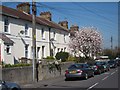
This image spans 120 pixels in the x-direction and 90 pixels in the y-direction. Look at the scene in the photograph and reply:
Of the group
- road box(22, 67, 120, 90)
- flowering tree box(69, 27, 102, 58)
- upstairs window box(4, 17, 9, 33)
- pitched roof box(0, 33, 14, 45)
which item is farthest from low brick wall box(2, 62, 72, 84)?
flowering tree box(69, 27, 102, 58)

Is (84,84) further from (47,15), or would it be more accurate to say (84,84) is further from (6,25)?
(47,15)

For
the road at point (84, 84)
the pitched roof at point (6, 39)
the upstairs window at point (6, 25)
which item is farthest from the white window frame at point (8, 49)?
the road at point (84, 84)

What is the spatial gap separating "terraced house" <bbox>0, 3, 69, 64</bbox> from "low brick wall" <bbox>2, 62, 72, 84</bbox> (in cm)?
441

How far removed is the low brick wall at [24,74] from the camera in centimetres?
1930

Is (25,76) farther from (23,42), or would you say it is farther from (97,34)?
(97,34)

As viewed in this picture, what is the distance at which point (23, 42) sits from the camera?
33406 millimetres

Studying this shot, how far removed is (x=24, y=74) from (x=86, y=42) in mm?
31777

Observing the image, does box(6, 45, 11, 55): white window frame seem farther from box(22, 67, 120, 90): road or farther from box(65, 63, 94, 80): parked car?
box(22, 67, 120, 90): road

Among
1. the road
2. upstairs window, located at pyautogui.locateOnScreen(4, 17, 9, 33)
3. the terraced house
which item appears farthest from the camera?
upstairs window, located at pyautogui.locateOnScreen(4, 17, 9, 33)

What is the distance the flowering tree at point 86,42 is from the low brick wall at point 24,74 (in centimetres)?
2220

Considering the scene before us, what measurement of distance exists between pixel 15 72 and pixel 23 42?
13337mm

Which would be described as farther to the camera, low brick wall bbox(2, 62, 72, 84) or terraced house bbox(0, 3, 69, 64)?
terraced house bbox(0, 3, 69, 64)

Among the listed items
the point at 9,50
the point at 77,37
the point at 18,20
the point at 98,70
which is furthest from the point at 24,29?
the point at 77,37

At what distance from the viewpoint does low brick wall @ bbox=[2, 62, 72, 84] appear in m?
19.3
